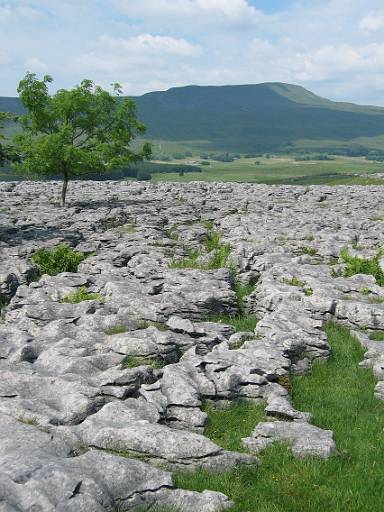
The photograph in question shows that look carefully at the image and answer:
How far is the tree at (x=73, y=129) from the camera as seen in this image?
56.0 metres

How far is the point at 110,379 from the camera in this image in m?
15.8

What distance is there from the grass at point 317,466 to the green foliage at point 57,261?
831 inches

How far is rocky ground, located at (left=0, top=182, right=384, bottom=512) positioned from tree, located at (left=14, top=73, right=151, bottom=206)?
47.6ft

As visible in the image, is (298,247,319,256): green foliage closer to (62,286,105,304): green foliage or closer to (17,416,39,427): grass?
(62,286,105,304): green foliage

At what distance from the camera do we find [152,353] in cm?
1850

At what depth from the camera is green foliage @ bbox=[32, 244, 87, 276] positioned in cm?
3415

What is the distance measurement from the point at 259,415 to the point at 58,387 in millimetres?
6011

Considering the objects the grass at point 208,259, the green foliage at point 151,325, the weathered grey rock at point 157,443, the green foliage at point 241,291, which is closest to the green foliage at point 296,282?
the green foliage at point 241,291

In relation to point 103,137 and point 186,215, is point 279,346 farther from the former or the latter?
point 103,137

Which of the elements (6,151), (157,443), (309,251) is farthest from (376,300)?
(6,151)

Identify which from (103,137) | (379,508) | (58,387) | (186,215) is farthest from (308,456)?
(103,137)

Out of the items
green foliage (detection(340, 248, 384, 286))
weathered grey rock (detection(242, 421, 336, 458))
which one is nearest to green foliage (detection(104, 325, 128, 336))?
weathered grey rock (detection(242, 421, 336, 458))

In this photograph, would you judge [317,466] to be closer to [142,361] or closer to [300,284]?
[142,361]

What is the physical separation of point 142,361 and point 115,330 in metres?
3.17
